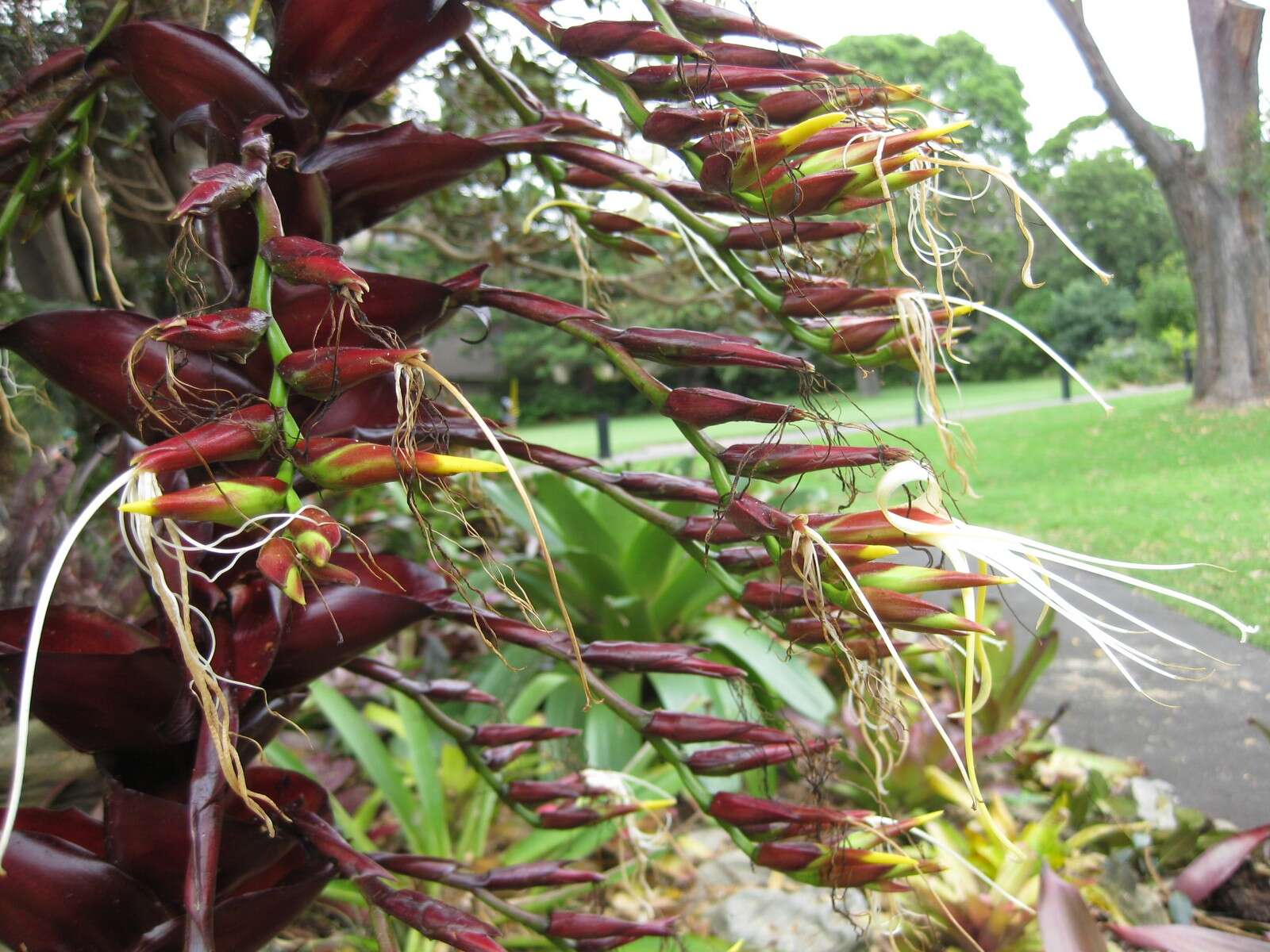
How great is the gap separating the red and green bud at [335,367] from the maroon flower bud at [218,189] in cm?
6

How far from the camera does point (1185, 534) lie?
2.80 ft

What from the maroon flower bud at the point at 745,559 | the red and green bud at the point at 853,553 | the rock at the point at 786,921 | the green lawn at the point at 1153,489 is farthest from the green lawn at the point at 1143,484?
the rock at the point at 786,921

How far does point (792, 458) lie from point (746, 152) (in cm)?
15

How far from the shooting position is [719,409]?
0.43 meters

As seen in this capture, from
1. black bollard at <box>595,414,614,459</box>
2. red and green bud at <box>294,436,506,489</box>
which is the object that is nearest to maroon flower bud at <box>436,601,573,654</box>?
red and green bud at <box>294,436,506,489</box>

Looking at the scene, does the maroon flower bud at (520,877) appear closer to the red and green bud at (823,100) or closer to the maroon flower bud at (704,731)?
the maroon flower bud at (704,731)

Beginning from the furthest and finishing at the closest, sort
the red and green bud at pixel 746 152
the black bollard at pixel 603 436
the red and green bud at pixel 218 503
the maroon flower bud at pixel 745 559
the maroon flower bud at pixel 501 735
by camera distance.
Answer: the black bollard at pixel 603 436
the maroon flower bud at pixel 501 735
the maroon flower bud at pixel 745 559
the red and green bud at pixel 746 152
the red and green bud at pixel 218 503

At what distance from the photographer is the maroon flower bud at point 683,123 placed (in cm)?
42

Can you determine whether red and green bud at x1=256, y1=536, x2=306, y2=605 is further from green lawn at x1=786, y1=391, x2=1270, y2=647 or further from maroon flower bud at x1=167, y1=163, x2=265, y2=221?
green lawn at x1=786, y1=391, x2=1270, y2=647

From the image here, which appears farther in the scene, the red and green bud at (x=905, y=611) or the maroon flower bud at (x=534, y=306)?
the maroon flower bud at (x=534, y=306)

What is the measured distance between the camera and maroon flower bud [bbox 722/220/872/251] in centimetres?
48

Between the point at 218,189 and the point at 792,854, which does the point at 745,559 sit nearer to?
the point at 792,854

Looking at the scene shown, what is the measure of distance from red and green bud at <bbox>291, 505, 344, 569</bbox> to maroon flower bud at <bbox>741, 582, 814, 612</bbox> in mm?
236

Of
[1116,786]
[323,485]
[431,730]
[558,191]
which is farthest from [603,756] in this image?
[323,485]
